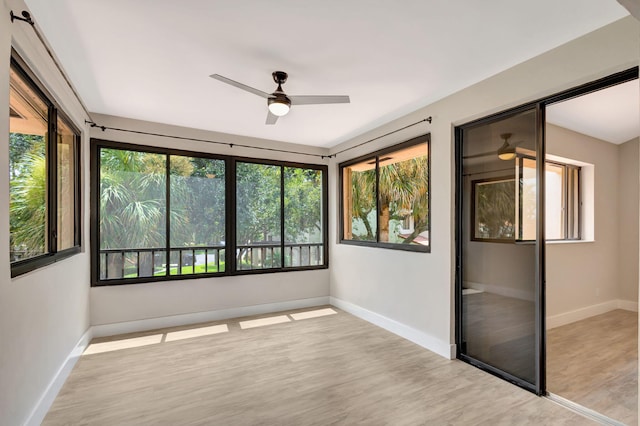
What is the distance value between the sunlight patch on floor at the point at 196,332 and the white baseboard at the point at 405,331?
6.01 ft

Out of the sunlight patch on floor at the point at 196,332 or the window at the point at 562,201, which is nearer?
the sunlight patch on floor at the point at 196,332

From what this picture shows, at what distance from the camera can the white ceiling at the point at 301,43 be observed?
189 centimetres

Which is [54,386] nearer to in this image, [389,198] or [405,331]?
[405,331]

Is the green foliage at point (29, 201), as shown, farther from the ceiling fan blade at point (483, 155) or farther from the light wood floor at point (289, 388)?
the ceiling fan blade at point (483, 155)

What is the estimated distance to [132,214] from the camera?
4.01 m

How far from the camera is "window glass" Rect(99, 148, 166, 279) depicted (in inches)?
152

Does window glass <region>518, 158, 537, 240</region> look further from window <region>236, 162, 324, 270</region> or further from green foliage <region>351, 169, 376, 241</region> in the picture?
window <region>236, 162, 324, 270</region>

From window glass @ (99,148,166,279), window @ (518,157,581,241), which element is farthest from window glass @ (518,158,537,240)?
window glass @ (99,148,166,279)

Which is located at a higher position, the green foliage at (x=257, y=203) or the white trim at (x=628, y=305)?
the green foliage at (x=257, y=203)

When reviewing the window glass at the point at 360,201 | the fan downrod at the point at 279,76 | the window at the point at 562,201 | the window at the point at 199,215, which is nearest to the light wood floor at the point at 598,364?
the window at the point at 562,201

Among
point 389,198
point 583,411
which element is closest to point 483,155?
point 389,198

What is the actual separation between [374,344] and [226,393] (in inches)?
66.8

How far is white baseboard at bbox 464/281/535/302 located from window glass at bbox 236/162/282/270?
2901mm

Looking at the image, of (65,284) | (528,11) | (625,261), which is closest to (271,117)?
(528,11)
